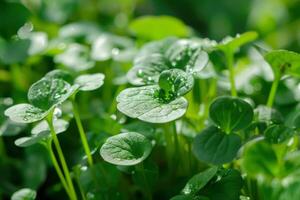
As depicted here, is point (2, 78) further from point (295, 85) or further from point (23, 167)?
point (295, 85)

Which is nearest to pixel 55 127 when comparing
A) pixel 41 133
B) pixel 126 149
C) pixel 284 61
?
pixel 41 133

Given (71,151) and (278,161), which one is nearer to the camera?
(278,161)

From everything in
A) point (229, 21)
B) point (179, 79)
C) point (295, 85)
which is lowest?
point (229, 21)

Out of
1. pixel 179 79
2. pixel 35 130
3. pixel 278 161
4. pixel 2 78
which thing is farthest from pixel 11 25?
pixel 278 161

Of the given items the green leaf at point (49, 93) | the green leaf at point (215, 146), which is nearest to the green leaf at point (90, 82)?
the green leaf at point (49, 93)

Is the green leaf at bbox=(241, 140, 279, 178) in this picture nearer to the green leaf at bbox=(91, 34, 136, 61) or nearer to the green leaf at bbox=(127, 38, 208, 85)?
the green leaf at bbox=(127, 38, 208, 85)

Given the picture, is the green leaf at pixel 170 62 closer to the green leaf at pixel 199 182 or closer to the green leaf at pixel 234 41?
the green leaf at pixel 234 41
